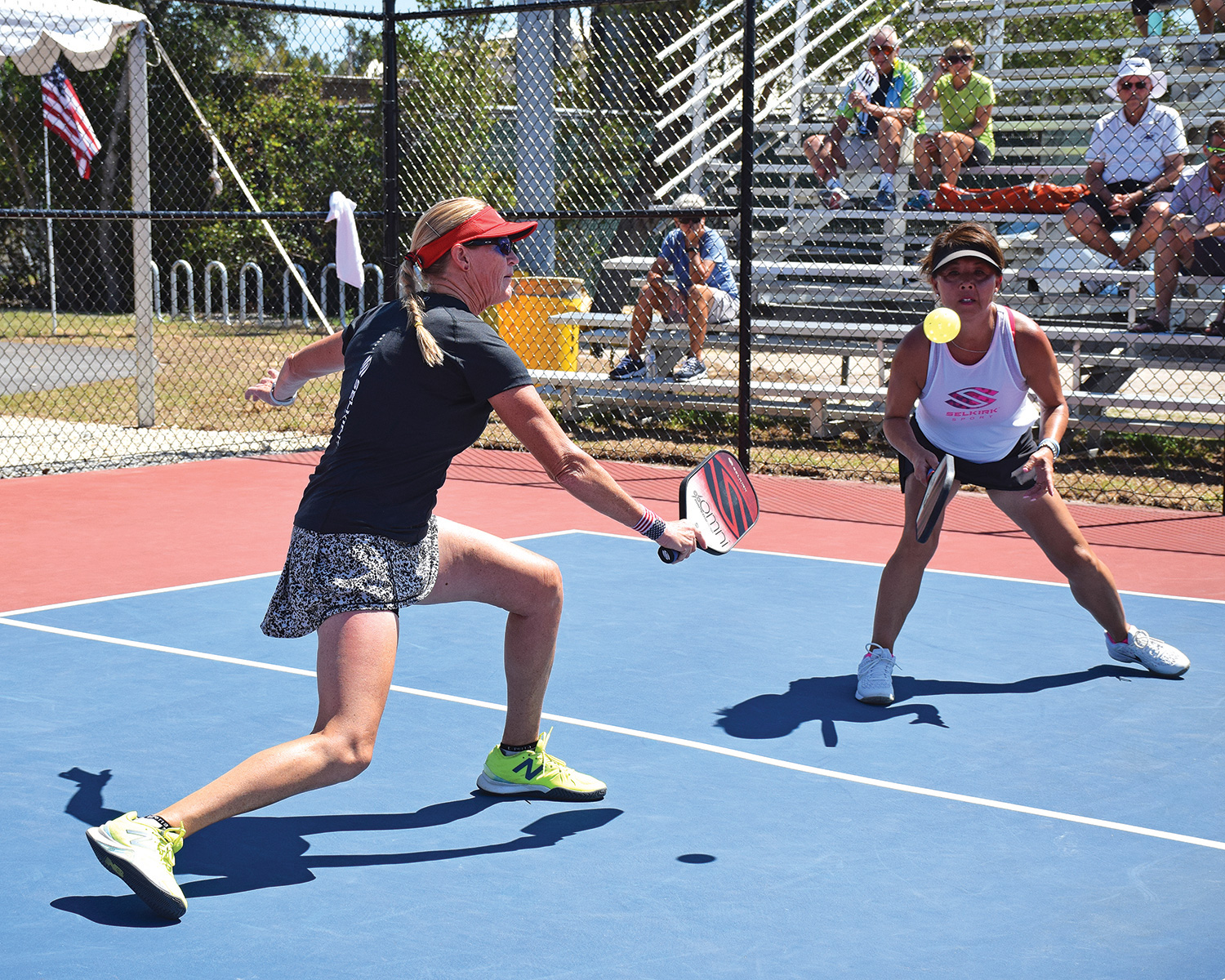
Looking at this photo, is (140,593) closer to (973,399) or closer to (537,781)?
(537,781)

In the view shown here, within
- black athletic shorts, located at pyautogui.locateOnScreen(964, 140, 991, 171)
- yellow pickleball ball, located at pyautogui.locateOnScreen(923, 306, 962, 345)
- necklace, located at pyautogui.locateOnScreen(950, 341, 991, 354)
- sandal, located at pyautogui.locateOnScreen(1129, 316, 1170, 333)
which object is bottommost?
necklace, located at pyautogui.locateOnScreen(950, 341, 991, 354)

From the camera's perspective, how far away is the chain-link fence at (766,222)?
11531 millimetres

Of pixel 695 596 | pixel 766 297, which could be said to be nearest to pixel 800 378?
pixel 766 297

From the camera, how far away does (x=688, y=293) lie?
1261 cm

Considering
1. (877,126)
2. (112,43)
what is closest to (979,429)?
(877,126)

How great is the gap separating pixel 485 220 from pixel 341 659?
132 cm

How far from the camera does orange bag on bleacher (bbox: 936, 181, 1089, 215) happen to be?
12.5 m

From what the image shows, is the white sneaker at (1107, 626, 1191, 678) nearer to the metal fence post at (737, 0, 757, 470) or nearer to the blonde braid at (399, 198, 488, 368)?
the blonde braid at (399, 198, 488, 368)

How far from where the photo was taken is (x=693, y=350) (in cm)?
1252

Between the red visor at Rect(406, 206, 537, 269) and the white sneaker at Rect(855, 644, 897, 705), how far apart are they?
2.32 meters

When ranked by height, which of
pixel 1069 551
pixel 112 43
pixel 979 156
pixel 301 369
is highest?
pixel 112 43

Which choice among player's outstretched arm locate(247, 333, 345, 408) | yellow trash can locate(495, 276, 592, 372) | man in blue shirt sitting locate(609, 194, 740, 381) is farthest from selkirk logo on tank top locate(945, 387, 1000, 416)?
yellow trash can locate(495, 276, 592, 372)

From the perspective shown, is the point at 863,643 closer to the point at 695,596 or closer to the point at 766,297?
the point at 695,596

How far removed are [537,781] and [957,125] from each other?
1098cm
